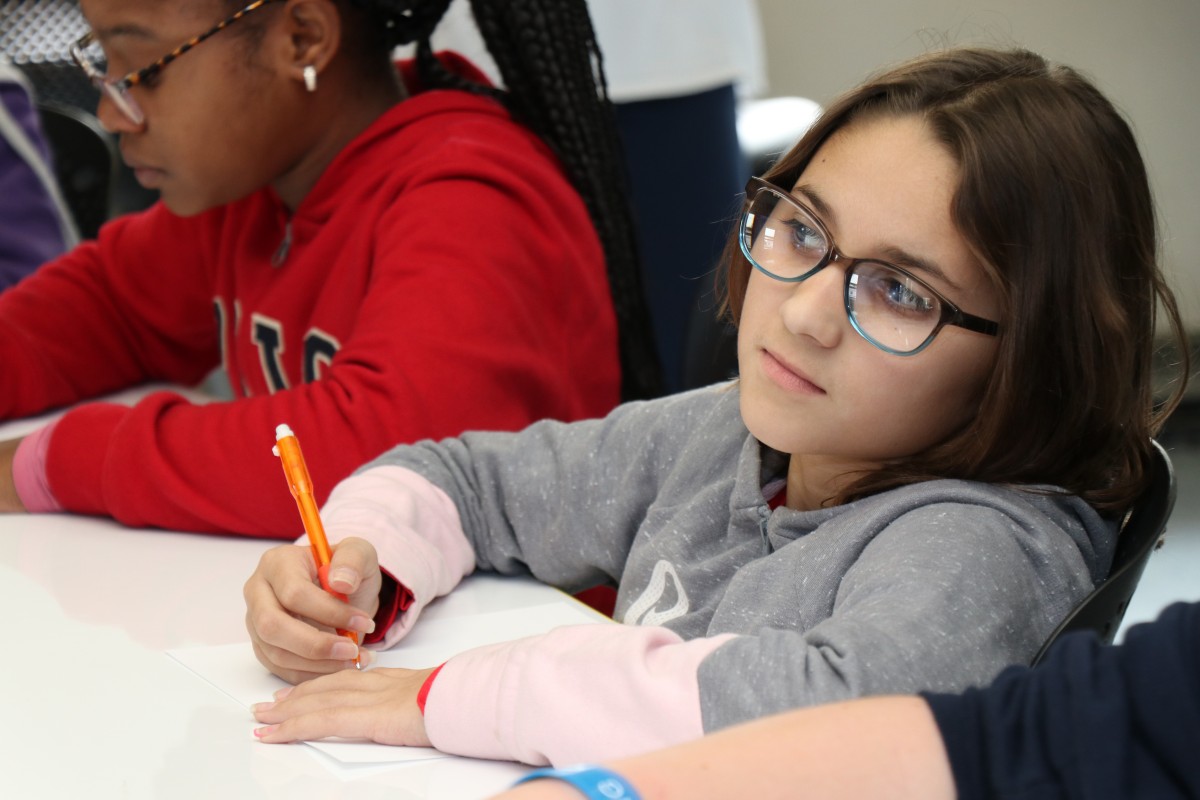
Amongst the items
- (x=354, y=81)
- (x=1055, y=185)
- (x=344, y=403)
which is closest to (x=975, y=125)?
(x=1055, y=185)

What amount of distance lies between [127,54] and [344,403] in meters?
0.51

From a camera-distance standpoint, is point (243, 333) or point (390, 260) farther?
point (243, 333)

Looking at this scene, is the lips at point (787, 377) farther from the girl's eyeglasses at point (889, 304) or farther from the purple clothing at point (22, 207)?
the purple clothing at point (22, 207)

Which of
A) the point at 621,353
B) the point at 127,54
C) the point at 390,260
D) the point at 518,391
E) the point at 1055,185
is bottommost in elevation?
the point at 621,353

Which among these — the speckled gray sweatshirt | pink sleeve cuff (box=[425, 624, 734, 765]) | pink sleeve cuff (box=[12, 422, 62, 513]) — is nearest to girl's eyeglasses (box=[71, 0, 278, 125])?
pink sleeve cuff (box=[12, 422, 62, 513])

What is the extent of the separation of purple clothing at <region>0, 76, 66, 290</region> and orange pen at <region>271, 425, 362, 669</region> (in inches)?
51.0

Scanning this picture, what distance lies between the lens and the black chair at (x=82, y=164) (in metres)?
2.27

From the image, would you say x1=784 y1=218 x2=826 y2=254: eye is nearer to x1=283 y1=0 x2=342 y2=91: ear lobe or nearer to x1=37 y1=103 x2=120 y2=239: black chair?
x1=283 y1=0 x2=342 y2=91: ear lobe

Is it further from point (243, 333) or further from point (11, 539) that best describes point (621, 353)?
point (11, 539)

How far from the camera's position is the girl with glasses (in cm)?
73

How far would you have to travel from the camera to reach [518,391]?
1304 millimetres

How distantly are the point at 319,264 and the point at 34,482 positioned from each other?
0.40m

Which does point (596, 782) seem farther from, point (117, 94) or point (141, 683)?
point (117, 94)

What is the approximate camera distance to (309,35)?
57.2 inches
